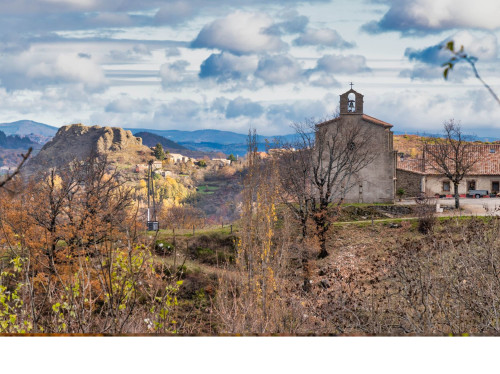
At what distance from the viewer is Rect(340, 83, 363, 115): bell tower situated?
13.2 feet

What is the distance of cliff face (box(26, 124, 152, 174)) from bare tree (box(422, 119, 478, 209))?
2.54 m

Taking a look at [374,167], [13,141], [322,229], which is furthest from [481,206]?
[322,229]

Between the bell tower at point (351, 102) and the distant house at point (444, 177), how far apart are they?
1304mm

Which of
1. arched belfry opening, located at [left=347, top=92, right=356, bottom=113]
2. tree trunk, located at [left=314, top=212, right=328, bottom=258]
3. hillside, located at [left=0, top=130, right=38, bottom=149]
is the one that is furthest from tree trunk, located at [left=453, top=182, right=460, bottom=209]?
hillside, located at [left=0, top=130, right=38, bottom=149]

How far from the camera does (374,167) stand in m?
6.08

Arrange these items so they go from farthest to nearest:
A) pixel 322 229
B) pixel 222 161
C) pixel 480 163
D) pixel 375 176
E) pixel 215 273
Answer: pixel 322 229
pixel 375 176
pixel 215 273
pixel 480 163
pixel 222 161

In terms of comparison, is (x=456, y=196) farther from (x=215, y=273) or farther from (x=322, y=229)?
(x=322, y=229)

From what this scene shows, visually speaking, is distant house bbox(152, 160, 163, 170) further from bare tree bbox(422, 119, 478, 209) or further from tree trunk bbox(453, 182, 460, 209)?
tree trunk bbox(453, 182, 460, 209)

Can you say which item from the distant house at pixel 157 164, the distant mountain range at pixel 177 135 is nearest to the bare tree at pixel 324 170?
the distant mountain range at pixel 177 135

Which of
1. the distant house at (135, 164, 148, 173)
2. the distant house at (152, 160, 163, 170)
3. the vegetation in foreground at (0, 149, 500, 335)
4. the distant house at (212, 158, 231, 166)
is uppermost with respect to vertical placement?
the distant house at (212, 158, 231, 166)

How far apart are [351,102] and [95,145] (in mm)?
2040

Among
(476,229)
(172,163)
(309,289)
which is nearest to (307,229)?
(309,289)
